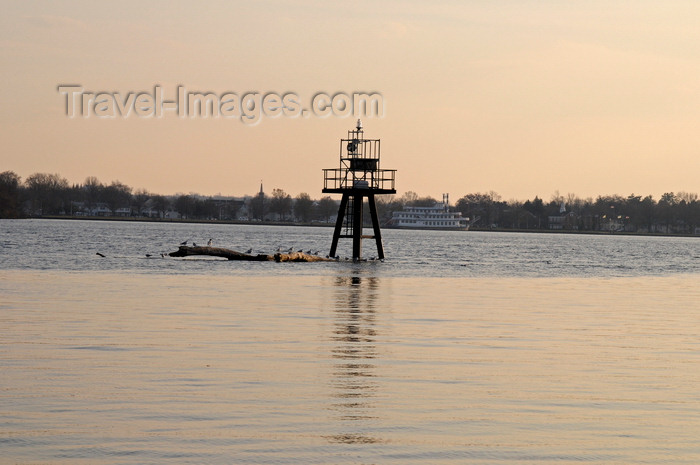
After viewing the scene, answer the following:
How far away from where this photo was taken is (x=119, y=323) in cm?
2238

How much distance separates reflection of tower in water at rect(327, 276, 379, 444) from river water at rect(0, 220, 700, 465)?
5 centimetres

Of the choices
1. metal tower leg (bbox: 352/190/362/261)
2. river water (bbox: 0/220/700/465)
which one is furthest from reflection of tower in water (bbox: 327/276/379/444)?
metal tower leg (bbox: 352/190/362/261)

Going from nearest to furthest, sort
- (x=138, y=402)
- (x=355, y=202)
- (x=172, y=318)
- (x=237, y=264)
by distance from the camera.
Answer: (x=138, y=402)
(x=172, y=318)
(x=237, y=264)
(x=355, y=202)

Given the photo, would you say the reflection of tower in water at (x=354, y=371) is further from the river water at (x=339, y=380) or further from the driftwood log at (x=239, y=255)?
the driftwood log at (x=239, y=255)

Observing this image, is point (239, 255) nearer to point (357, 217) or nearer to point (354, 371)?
point (357, 217)

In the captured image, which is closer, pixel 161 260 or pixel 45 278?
pixel 45 278

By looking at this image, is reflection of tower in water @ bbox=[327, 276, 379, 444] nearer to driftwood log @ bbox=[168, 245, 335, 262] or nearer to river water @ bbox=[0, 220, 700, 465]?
river water @ bbox=[0, 220, 700, 465]

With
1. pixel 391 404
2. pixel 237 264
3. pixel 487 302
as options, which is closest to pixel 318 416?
pixel 391 404

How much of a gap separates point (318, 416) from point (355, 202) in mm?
49154

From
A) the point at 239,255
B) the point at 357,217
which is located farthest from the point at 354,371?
the point at 357,217

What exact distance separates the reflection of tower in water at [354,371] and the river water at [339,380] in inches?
1.9

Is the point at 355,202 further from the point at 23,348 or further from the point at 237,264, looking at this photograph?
the point at 23,348

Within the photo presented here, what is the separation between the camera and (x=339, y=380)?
15.3m

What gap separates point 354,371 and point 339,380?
3.25 ft
